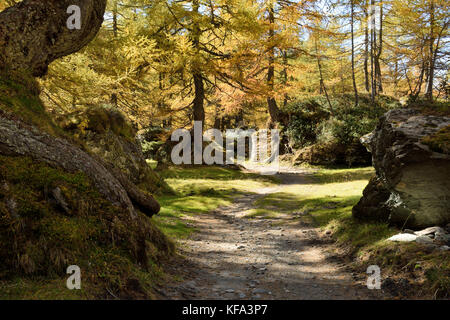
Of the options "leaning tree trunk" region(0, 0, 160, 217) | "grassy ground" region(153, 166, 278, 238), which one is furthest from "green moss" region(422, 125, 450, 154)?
"grassy ground" region(153, 166, 278, 238)

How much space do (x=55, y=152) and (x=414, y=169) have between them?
6042mm

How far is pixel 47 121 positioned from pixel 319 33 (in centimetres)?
2070

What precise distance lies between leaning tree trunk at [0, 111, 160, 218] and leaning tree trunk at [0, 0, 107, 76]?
135 centimetres

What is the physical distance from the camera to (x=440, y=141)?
5.67 meters

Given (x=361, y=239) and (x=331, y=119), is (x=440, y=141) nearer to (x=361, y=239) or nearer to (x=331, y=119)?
(x=361, y=239)

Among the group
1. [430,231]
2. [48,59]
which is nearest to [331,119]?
[430,231]

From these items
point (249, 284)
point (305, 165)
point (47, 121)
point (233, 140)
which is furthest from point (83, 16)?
point (233, 140)

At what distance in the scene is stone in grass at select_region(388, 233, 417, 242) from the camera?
209 inches

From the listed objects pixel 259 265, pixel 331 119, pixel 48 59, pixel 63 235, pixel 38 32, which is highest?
pixel 331 119

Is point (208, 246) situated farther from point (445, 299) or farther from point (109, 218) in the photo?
point (445, 299)

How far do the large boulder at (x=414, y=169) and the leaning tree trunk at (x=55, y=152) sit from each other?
4.99 metres

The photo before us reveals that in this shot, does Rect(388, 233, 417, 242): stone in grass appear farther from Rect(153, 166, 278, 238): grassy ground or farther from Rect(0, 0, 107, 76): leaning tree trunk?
Rect(0, 0, 107, 76): leaning tree trunk

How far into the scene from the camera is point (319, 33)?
846 inches

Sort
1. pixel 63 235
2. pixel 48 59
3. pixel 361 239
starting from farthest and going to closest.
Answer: pixel 361 239 < pixel 48 59 < pixel 63 235
